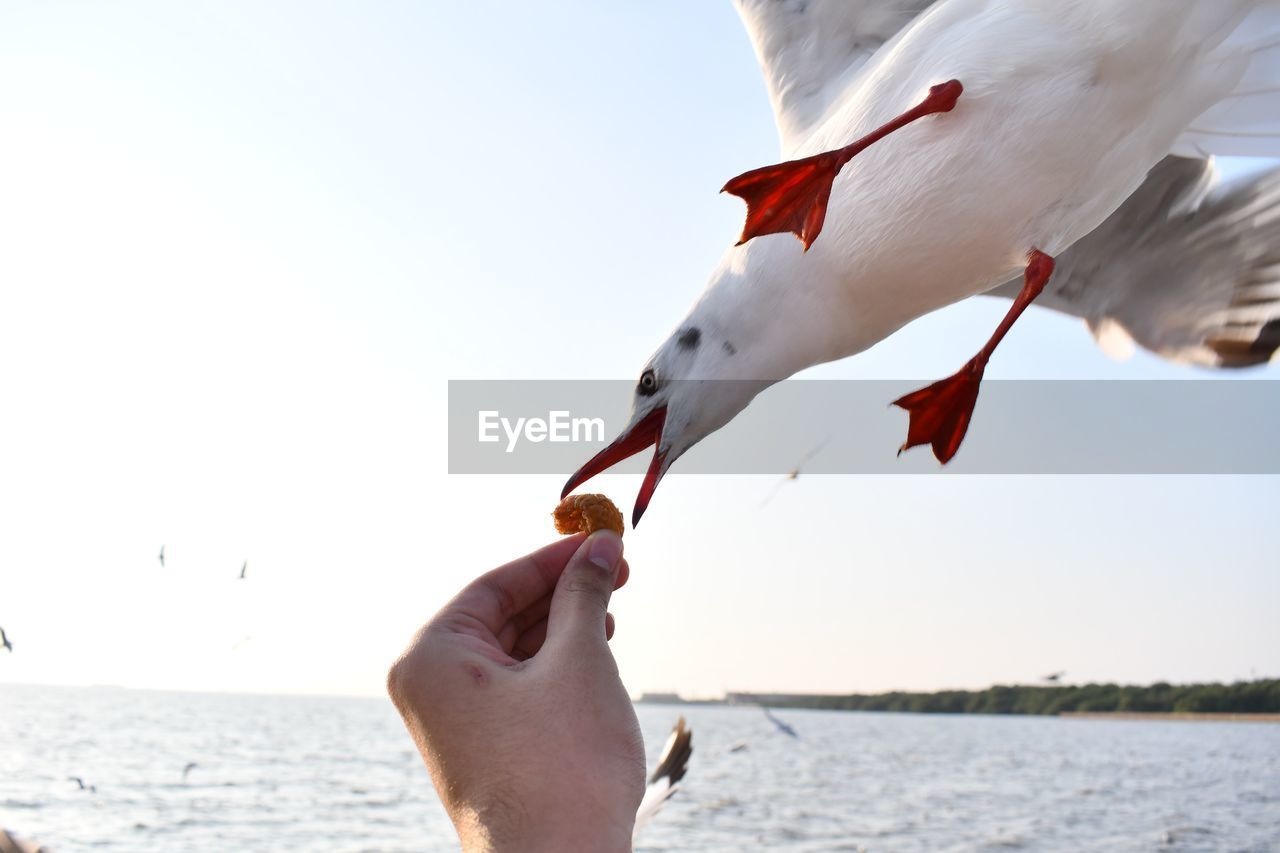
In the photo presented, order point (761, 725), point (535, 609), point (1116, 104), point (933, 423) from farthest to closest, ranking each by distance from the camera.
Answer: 1. point (761, 725)
2. point (933, 423)
3. point (1116, 104)
4. point (535, 609)

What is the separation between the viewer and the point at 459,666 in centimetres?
107

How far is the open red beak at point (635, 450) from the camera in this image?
1991 millimetres

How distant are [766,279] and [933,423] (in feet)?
1.54

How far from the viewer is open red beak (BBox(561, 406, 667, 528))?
1991mm

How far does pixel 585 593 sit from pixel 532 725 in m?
0.18

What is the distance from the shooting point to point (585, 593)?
117 cm

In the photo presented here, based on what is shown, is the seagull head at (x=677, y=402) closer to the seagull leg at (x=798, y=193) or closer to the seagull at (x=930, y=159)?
the seagull at (x=930, y=159)

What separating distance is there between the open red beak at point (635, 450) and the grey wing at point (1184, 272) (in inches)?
40.3

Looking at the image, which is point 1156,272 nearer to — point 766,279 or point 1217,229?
point 1217,229

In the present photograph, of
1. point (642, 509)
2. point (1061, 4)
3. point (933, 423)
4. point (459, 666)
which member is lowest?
point (459, 666)

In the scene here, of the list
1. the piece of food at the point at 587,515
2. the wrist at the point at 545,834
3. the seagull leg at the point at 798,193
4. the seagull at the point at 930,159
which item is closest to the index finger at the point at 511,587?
the piece of food at the point at 587,515

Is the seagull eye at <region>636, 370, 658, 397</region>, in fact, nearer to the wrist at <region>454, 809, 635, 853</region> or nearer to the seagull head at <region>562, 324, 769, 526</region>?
the seagull head at <region>562, 324, 769, 526</region>

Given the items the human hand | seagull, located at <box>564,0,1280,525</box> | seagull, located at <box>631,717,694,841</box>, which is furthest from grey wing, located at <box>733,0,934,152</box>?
seagull, located at <box>631,717,694,841</box>

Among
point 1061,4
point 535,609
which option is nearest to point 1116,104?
point 1061,4
